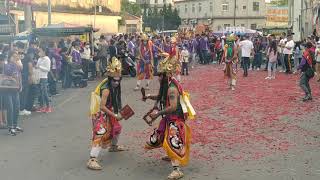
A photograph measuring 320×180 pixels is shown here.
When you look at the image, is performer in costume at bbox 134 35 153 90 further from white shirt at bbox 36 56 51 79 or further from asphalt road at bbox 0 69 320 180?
asphalt road at bbox 0 69 320 180

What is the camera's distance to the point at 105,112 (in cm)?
801

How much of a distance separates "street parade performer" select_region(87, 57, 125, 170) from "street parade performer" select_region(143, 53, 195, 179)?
0.70 m

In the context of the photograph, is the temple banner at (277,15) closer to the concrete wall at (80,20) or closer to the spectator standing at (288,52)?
the concrete wall at (80,20)

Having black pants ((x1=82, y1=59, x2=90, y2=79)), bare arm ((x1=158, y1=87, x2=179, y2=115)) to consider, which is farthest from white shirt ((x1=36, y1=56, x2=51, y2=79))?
black pants ((x1=82, y1=59, x2=90, y2=79))

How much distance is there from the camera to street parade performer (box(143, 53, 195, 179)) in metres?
7.45

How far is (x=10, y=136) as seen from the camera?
10.6 metres

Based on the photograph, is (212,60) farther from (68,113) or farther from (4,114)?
(4,114)

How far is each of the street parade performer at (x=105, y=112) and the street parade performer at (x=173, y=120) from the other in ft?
2.31

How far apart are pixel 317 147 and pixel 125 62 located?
1445cm

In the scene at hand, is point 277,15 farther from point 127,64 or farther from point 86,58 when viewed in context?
point 86,58

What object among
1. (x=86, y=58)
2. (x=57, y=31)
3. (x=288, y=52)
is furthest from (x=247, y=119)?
(x=288, y=52)

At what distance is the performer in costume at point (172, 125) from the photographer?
7441 mm

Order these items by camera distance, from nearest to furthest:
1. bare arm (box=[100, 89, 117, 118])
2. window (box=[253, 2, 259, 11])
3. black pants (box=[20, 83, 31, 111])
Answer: bare arm (box=[100, 89, 117, 118])
black pants (box=[20, 83, 31, 111])
window (box=[253, 2, 259, 11])

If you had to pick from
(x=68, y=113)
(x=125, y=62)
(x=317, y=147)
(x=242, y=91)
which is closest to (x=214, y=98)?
(x=242, y=91)
